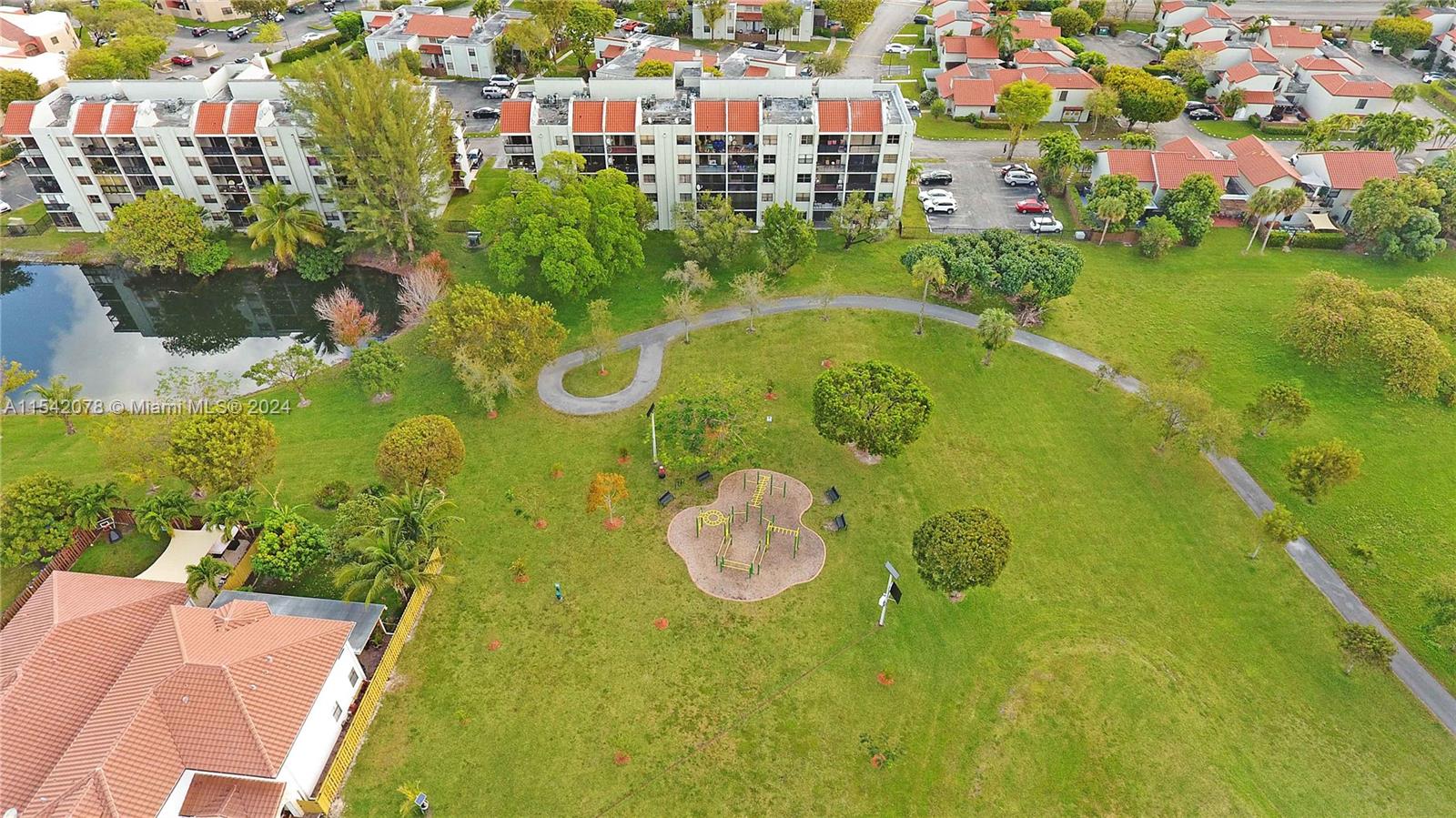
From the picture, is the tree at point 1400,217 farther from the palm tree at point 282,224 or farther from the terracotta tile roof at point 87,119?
the terracotta tile roof at point 87,119

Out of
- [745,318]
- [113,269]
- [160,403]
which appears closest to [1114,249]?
Answer: [745,318]

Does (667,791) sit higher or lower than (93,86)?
lower

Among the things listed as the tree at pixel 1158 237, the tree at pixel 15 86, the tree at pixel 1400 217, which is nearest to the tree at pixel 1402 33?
the tree at pixel 1400 217

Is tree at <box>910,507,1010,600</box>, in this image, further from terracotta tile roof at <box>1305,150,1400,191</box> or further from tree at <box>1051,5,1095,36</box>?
tree at <box>1051,5,1095,36</box>

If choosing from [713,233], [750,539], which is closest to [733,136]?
[713,233]

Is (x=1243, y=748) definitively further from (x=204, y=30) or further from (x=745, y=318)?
(x=204, y=30)

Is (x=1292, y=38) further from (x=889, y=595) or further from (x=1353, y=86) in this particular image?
(x=889, y=595)
